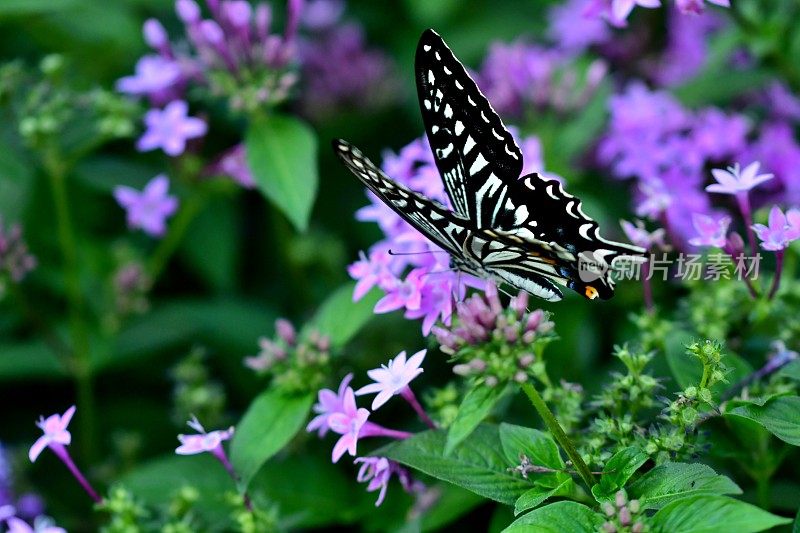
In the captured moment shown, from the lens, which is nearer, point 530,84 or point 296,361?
point 296,361

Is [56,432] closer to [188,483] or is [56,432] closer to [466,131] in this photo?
[188,483]

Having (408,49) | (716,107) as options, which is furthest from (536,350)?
(408,49)

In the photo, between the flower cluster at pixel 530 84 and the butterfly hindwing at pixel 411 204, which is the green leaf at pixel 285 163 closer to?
the butterfly hindwing at pixel 411 204

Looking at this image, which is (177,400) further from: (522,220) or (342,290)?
(522,220)

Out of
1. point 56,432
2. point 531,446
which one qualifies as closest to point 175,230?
point 56,432

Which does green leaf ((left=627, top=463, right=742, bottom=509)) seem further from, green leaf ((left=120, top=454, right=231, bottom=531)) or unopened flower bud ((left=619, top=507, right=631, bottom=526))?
green leaf ((left=120, top=454, right=231, bottom=531))

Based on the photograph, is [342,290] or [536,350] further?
[342,290]

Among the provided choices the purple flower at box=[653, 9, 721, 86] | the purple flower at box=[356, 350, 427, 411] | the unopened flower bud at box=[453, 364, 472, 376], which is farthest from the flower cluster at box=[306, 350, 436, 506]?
the purple flower at box=[653, 9, 721, 86]
